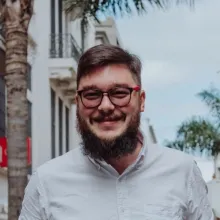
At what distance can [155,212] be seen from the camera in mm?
2961

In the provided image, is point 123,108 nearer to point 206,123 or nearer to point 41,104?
point 41,104

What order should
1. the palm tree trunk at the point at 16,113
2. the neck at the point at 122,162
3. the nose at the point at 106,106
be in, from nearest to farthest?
1. the nose at the point at 106,106
2. the neck at the point at 122,162
3. the palm tree trunk at the point at 16,113

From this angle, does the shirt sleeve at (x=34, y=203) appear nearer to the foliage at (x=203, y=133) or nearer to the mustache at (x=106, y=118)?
the mustache at (x=106, y=118)

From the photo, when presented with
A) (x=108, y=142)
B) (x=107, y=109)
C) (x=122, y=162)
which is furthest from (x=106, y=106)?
(x=122, y=162)

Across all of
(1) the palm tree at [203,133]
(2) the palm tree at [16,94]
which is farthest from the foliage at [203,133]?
(2) the palm tree at [16,94]

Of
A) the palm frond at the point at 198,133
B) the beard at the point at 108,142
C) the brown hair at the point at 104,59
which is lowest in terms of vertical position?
the palm frond at the point at 198,133

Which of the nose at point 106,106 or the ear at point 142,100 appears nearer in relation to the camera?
the nose at point 106,106

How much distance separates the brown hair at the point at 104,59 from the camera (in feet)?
9.75

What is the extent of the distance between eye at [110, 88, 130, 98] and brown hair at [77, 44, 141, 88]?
0.31 feet

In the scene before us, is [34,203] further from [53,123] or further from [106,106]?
[53,123]

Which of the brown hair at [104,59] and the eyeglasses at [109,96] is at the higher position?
the brown hair at [104,59]

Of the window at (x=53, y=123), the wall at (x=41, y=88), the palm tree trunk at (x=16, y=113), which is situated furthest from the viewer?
the window at (x=53, y=123)

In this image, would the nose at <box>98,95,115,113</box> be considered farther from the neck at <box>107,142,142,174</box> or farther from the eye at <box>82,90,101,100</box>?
the neck at <box>107,142,142,174</box>

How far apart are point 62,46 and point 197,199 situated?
68.2 feet
